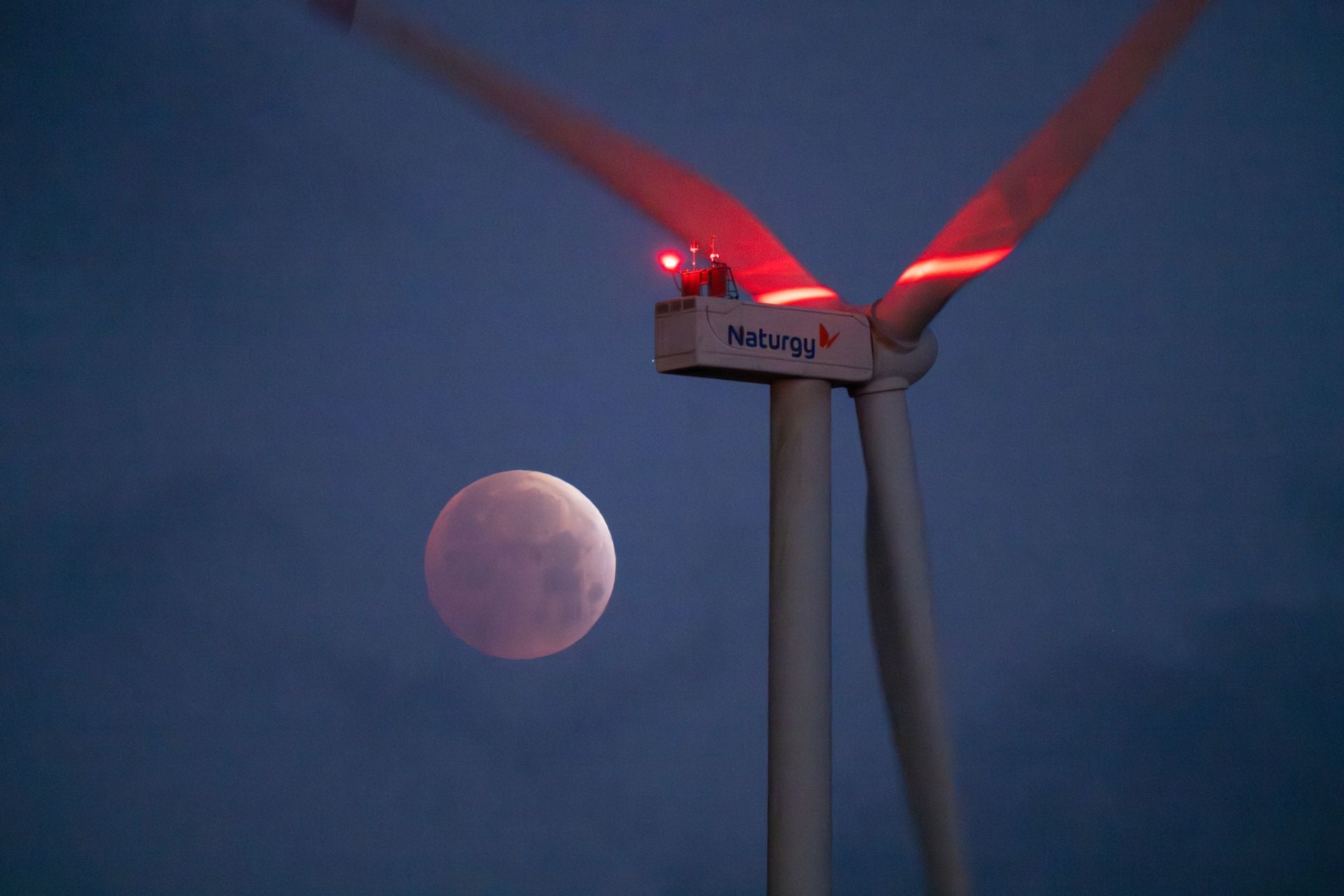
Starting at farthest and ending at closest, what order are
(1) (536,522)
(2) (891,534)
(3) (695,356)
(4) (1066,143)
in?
(1) (536,522) < (2) (891,534) < (3) (695,356) < (4) (1066,143)

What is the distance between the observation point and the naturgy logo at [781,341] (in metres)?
15.9

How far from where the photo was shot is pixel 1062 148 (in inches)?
554

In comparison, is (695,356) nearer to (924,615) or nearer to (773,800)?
(924,615)

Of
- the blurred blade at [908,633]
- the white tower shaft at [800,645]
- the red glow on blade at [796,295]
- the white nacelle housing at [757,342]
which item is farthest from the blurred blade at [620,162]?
the blurred blade at [908,633]

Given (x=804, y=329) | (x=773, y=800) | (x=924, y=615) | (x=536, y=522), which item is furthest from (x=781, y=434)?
(x=536, y=522)

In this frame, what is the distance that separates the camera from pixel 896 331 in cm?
1681

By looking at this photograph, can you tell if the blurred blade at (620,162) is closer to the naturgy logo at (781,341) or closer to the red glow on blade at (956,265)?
the naturgy logo at (781,341)

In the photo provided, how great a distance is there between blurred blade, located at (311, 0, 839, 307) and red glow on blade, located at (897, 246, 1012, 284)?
4.90ft

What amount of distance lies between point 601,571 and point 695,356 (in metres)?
7.50

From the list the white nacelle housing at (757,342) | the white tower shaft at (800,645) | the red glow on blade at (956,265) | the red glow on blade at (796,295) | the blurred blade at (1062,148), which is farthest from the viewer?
the red glow on blade at (796,295)

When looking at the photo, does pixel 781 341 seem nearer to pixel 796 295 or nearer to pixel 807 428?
pixel 807 428

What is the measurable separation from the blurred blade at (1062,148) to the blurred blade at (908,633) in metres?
2.39

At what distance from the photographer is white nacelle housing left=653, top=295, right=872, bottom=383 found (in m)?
15.7

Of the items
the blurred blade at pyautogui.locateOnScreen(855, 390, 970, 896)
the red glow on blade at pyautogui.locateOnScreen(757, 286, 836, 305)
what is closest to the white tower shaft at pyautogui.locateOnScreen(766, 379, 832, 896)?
the blurred blade at pyautogui.locateOnScreen(855, 390, 970, 896)
